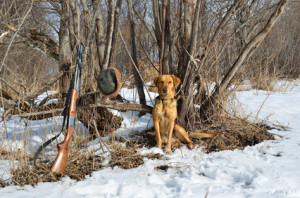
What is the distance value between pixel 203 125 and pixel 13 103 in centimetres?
220

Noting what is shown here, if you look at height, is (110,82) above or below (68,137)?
above

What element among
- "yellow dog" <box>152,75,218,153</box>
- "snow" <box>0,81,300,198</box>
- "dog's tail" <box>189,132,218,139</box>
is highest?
"yellow dog" <box>152,75,218,153</box>

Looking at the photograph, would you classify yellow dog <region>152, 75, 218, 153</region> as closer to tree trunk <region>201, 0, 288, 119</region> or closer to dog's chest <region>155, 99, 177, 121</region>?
dog's chest <region>155, 99, 177, 121</region>

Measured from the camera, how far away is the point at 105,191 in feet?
4.89

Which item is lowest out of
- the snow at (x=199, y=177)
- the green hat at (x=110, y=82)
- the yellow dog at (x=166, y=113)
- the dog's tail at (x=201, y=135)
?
the snow at (x=199, y=177)

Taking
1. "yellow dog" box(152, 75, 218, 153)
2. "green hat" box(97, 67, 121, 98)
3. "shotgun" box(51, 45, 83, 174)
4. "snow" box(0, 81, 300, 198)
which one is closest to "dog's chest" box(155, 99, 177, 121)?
"yellow dog" box(152, 75, 218, 153)

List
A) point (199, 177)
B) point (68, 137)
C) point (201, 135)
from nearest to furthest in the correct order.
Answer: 1. point (199, 177)
2. point (68, 137)
3. point (201, 135)

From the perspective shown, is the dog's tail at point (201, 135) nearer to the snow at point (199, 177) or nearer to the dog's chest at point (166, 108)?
the snow at point (199, 177)

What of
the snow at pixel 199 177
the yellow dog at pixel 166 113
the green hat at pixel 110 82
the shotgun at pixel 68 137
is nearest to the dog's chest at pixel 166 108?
the yellow dog at pixel 166 113

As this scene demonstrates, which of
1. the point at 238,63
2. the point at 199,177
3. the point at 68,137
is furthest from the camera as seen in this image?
the point at 238,63

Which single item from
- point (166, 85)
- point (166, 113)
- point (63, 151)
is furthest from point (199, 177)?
point (63, 151)

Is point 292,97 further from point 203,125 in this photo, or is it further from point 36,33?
point 36,33

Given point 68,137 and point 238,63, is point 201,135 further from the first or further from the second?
point 68,137

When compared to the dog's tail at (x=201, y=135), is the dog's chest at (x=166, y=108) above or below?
above
